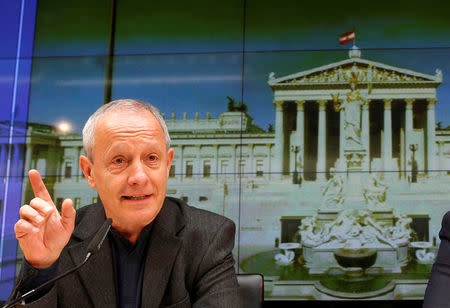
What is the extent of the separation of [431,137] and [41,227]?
132 inches

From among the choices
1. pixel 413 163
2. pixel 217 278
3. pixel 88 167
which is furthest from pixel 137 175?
pixel 413 163

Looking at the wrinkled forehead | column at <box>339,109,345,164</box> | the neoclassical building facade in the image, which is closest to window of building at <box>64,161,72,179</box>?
the neoclassical building facade

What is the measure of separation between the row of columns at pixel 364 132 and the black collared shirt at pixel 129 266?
2.45 m

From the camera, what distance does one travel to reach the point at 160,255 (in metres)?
1.25

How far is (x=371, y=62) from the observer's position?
12.1 ft

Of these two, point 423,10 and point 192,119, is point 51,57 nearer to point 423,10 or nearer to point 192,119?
point 192,119

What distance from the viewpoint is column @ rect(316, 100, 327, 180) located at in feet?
11.8

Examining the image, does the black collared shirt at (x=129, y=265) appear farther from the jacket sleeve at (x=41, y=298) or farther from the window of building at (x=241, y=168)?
the window of building at (x=241, y=168)

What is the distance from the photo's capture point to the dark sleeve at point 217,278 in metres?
1.21

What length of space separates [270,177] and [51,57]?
2298mm

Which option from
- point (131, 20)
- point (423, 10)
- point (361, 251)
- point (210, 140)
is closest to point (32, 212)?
point (210, 140)

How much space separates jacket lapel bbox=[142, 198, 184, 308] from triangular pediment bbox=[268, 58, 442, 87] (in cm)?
259

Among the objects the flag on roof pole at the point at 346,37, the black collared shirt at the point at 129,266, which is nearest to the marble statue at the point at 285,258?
the flag on roof pole at the point at 346,37

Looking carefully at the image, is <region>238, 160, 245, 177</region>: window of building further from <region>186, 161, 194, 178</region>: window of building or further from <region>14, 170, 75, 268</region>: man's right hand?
<region>14, 170, 75, 268</region>: man's right hand
